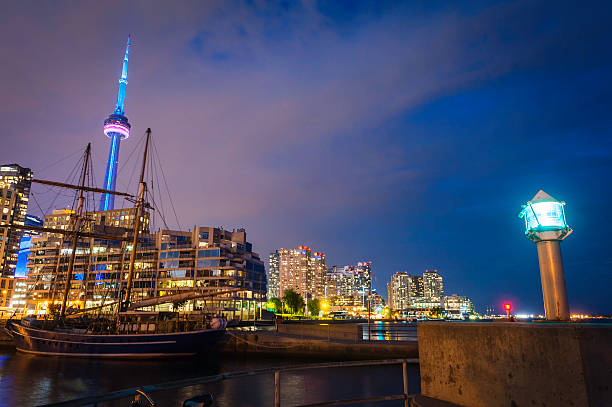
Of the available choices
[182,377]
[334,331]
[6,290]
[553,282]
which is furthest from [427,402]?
[6,290]

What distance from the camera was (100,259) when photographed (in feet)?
366

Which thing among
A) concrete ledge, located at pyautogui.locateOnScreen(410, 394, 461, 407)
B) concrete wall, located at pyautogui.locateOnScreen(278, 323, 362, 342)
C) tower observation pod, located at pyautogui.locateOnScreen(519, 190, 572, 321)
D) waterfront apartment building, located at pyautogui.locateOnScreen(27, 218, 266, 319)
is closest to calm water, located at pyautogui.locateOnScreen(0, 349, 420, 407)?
concrete wall, located at pyautogui.locateOnScreen(278, 323, 362, 342)

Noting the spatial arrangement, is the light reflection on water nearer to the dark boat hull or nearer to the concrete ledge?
the dark boat hull

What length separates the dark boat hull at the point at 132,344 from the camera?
115ft

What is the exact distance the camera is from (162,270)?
102500 millimetres

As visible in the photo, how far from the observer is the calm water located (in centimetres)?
2064

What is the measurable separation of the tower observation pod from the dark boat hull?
98.7ft

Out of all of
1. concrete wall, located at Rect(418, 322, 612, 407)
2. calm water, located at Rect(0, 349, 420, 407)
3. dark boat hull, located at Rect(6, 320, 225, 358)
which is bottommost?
calm water, located at Rect(0, 349, 420, 407)

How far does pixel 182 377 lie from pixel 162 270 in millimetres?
81500

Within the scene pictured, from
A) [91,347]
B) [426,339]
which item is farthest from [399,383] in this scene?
[91,347]

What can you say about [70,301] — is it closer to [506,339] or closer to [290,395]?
[290,395]

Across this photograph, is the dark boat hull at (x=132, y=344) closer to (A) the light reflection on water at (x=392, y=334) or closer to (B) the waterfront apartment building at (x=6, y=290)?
(A) the light reflection on water at (x=392, y=334)

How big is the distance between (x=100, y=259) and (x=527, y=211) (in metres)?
113

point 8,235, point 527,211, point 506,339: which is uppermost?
point 8,235
